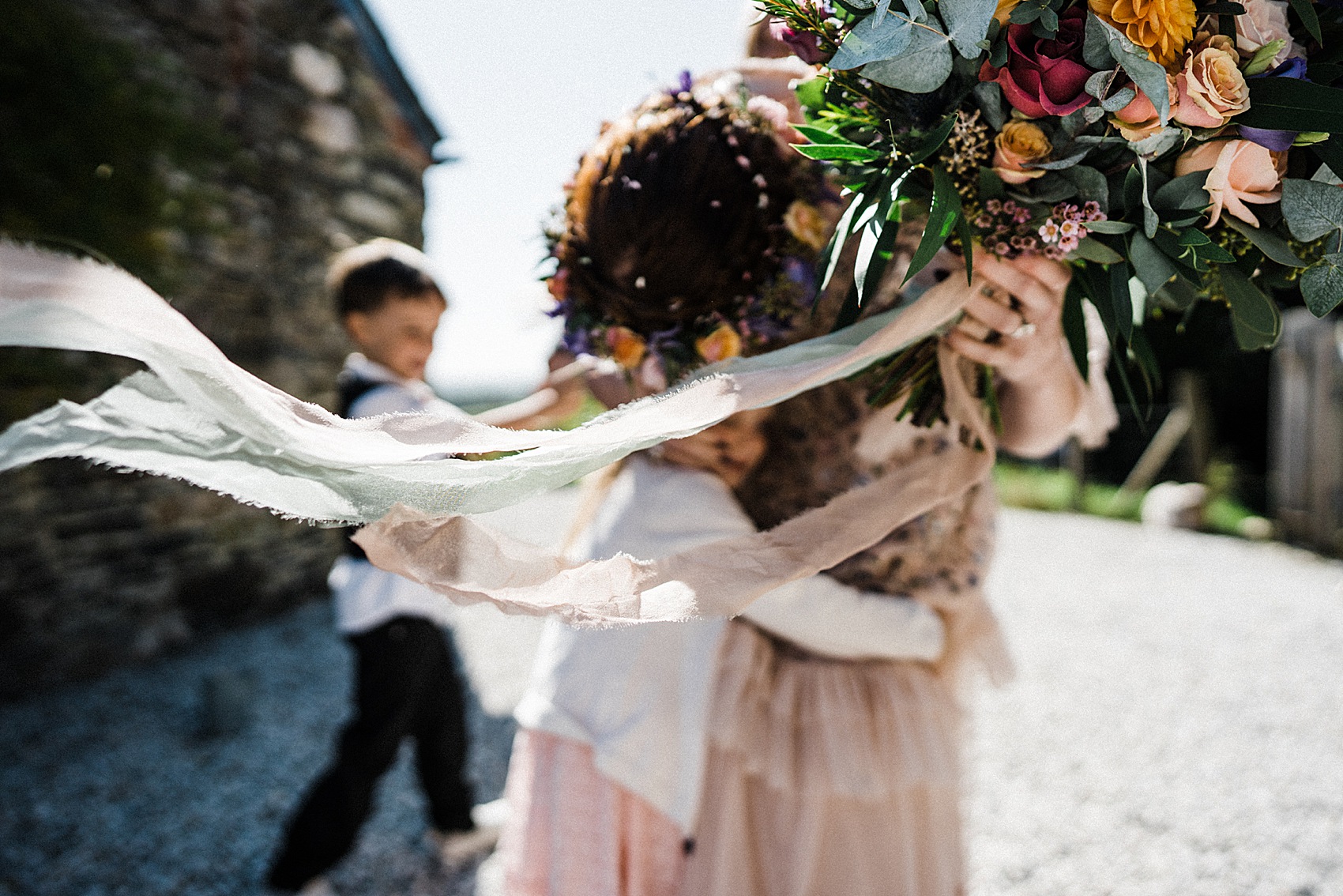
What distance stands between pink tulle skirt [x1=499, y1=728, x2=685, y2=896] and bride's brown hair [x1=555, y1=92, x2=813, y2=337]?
2.73ft

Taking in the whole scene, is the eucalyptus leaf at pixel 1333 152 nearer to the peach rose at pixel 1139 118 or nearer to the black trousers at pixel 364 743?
the peach rose at pixel 1139 118

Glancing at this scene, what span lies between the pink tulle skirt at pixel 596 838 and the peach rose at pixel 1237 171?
125cm

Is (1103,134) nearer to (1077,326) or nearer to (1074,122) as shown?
(1074,122)

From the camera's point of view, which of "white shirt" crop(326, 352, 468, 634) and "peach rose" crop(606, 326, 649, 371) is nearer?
"peach rose" crop(606, 326, 649, 371)

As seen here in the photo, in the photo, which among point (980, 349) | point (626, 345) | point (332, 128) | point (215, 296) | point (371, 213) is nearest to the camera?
point (980, 349)

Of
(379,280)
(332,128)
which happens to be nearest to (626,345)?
(379,280)

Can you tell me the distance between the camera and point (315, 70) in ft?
18.7

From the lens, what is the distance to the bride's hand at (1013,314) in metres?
1.02

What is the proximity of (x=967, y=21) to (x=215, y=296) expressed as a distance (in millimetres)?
Answer: 5512

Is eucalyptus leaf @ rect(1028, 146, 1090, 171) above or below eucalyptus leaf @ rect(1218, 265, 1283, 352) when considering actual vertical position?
above

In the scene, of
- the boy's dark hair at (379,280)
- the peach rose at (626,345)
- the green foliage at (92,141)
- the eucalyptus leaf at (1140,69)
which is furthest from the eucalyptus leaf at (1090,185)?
the green foliage at (92,141)

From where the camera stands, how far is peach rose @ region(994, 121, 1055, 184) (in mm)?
877

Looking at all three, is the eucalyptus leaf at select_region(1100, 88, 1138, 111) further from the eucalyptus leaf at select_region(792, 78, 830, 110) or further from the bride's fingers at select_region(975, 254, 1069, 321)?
the eucalyptus leaf at select_region(792, 78, 830, 110)

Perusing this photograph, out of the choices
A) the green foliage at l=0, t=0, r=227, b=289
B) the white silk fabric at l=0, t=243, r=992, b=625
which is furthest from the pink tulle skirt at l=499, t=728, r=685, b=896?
the green foliage at l=0, t=0, r=227, b=289
